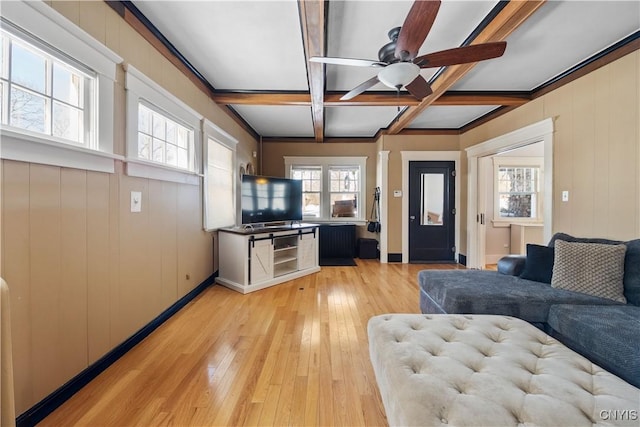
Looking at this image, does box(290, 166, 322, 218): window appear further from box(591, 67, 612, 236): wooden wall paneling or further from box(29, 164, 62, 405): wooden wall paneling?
box(29, 164, 62, 405): wooden wall paneling

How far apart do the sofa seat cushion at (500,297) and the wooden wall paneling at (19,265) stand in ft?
8.69

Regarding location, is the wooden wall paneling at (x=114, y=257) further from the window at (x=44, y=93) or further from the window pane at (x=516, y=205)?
the window pane at (x=516, y=205)

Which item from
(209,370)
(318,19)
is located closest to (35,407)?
(209,370)

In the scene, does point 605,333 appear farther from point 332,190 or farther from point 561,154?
point 332,190

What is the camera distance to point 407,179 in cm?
514

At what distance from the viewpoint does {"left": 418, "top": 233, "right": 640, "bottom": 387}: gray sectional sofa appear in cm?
146

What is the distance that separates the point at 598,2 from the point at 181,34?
3326 millimetres

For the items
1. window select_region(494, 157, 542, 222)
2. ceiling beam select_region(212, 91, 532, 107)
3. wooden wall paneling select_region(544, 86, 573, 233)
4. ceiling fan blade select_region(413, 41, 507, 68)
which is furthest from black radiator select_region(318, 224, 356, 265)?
ceiling fan blade select_region(413, 41, 507, 68)

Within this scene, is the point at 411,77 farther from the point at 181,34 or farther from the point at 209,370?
the point at 209,370

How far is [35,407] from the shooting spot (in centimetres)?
136

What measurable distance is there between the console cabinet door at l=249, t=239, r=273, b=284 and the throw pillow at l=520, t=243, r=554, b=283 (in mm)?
2926

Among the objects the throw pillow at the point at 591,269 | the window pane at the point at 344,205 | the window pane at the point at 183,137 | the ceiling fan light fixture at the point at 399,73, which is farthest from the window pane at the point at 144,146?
the window pane at the point at 344,205

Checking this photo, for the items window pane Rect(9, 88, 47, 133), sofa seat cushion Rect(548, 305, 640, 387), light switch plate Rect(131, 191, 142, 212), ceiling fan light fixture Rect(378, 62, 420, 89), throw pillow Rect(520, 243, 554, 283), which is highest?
ceiling fan light fixture Rect(378, 62, 420, 89)

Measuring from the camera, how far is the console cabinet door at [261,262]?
11.4 ft
